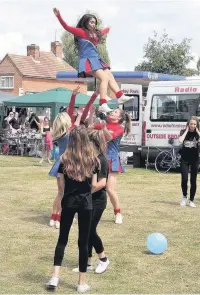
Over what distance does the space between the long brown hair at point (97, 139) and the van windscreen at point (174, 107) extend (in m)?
10.7

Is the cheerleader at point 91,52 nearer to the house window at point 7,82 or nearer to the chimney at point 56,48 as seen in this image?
the house window at point 7,82

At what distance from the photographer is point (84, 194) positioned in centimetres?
500

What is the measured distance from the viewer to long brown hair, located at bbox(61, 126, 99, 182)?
4.92m

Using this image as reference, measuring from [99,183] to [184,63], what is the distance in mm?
33686

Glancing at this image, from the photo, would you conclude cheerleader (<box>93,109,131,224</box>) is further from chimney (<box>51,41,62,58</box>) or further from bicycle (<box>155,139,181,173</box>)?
chimney (<box>51,41,62,58</box>)

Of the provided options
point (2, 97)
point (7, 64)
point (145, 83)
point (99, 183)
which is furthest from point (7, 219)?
point (7, 64)

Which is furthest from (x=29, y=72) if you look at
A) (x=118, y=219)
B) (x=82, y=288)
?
(x=82, y=288)

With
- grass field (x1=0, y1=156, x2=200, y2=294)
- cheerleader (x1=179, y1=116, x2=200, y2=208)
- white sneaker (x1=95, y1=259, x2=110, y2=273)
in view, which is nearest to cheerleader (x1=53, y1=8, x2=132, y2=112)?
grass field (x1=0, y1=156, x2=200, y2=294)

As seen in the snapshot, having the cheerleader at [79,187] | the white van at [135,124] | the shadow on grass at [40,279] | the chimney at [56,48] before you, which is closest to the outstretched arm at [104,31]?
the cheerleader at [79,187]

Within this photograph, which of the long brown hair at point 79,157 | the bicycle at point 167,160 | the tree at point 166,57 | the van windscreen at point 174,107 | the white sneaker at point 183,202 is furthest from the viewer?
the tree at point 166,57

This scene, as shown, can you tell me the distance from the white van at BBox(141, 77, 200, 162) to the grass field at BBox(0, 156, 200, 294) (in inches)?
164

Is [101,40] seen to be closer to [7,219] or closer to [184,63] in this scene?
[7,219]

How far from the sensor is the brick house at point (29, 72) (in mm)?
47062

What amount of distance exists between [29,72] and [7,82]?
8.80 ft
